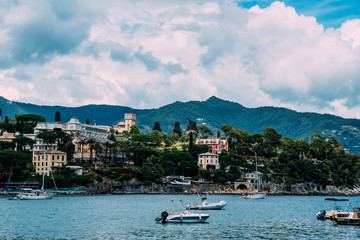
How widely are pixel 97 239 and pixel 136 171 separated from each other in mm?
108307

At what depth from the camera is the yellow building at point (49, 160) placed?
494 feet

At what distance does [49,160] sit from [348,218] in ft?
355

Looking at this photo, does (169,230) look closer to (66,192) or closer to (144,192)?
(66,192)

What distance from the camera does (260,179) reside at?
18038 cm

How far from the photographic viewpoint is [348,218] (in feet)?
220

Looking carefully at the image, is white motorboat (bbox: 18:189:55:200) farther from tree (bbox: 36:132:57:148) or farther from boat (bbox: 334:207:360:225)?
boat (bbox: 334:207:360:225)

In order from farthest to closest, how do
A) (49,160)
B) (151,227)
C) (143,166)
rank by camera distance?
(143,166) < (49,160) < (151,227)

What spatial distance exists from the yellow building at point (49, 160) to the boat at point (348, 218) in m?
105

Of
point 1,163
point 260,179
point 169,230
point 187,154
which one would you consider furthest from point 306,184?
point 169,230

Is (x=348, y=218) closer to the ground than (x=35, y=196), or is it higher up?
closer to the ground

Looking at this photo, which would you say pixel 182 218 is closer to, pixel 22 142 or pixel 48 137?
pixel 48 137

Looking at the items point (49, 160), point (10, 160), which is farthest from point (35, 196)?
point (49, 160)

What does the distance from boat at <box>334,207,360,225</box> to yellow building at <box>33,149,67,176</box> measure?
10546 centimetres

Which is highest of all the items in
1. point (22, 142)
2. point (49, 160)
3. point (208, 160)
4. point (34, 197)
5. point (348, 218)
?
point (22, 142)
